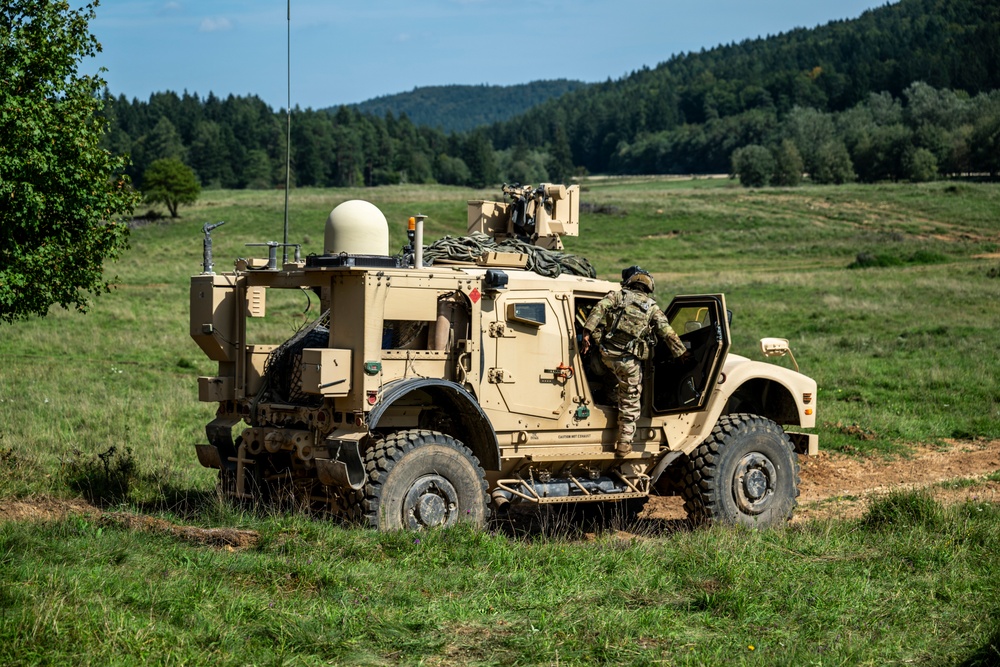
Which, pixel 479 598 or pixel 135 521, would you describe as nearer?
pixel 479 598

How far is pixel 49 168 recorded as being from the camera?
10.9 meters

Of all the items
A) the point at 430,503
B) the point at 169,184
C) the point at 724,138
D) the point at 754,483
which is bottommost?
the point at 754,483

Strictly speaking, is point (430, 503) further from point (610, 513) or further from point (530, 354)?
point (610, 513)

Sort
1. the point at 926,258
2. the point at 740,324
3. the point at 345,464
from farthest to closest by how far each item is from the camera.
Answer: the point at 926,258, the point at 740,324, the point at 345,464

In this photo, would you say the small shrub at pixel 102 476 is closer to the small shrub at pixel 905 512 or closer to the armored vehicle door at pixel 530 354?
the armored vehicle door at pixel 530 354

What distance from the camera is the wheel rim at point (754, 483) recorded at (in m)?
10.1

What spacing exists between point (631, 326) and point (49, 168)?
5755 millimetres

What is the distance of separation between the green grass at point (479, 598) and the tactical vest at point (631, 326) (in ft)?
5.27

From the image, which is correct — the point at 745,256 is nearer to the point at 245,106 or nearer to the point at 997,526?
the point at 997,526

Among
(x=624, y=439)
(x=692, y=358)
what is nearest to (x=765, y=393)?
(x=692, y=358)

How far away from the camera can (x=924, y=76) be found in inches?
6329

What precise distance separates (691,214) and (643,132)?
131586mm

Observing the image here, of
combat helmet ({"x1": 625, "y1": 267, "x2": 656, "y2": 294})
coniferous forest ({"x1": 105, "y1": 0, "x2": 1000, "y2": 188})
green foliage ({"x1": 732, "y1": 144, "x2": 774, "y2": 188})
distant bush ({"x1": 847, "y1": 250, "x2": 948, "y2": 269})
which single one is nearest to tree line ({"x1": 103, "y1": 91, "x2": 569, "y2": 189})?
coniferous forest ({"x1": 105, "y1": 0, "x2": 1000, "y2": 188})

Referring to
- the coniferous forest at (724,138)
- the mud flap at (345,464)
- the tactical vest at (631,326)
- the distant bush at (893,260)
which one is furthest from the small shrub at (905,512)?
the coniferous forest at (724,138)
